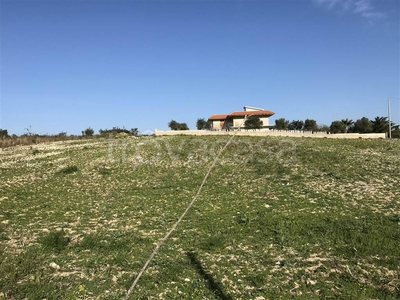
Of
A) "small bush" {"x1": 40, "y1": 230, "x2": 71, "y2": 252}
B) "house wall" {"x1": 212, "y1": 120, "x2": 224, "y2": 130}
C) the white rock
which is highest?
"house wall" {"x1": 212, "y1": 120, "x2": 224, "y2": 130}

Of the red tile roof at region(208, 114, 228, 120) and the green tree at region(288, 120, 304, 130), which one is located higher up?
the red tile roof at region(208, 114, 228, 120)

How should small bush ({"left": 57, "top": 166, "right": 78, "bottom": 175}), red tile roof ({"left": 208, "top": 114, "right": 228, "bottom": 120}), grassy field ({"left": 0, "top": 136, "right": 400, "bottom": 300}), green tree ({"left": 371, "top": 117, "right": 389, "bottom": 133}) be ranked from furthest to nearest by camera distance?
red tile roof ({"left": 208, "top": 114, "right": 228, "bottom": 120}), green tree ({"left": 371, "top": 117, "right": 389, "bottom": 133}), small bush ({"left": 57, "top": 166, "right": 78, "bottom": 175}), grassy field ({"left": 0, "top": 136, "right": 400, "bottom": 300})

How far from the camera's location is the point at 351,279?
9492 mm

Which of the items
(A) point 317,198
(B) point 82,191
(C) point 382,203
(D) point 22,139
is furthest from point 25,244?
(D) point 22,139

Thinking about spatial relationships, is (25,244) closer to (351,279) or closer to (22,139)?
(351,279)

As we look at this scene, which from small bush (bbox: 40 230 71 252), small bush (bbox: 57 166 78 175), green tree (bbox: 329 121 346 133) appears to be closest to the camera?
small bush (bbox: 40 230 71 252)

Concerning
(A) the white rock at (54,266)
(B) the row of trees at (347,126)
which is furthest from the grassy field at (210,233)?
(B) the row of trees at (347,126)

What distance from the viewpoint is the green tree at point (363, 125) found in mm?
Answer: 93500

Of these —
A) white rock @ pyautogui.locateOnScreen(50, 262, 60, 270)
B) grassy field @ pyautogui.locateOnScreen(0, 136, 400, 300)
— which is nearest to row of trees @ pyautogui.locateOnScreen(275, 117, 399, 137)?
grassy field @ pyautogui.locateOnScreen(0, 136, 400, 300)

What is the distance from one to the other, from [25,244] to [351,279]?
10941mm

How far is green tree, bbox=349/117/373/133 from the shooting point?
93.5 meters

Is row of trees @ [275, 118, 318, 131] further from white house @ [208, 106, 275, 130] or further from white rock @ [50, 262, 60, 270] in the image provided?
white rock @ [50, 262, 60, 270]

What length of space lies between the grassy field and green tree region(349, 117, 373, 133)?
248 feet

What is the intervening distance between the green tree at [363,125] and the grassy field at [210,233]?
7545 cm
